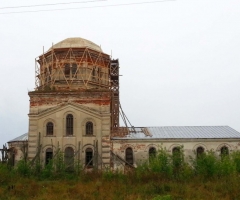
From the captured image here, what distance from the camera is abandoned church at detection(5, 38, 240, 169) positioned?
95.2ft

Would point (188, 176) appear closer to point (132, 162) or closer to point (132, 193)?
point (132, 193)

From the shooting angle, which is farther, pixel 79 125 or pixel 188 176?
pixel 79 125

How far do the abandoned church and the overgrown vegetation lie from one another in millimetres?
2003

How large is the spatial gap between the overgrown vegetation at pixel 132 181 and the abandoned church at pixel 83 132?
200cm

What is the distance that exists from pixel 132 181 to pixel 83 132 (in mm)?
7798

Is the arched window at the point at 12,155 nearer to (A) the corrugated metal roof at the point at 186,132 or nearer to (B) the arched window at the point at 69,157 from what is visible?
(B) the arched window at the point at 69,157

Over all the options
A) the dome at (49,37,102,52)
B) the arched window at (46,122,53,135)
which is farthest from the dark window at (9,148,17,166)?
the dome at (49,37,102,52)

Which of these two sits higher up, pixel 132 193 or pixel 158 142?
pixel 158 142

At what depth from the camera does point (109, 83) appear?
33.0 meters

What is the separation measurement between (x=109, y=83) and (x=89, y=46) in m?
3.70

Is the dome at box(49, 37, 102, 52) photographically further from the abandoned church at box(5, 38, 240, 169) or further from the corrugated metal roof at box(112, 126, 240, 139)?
the corrugated metal roof at box(112, 126, 240, 139)

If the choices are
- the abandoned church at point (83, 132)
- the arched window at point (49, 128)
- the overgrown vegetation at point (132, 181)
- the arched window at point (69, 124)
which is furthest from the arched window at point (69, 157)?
the arched window at point (49, 128)

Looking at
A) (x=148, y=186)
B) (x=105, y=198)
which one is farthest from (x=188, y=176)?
(x=105, y=198)

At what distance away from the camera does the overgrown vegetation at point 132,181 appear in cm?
1947
